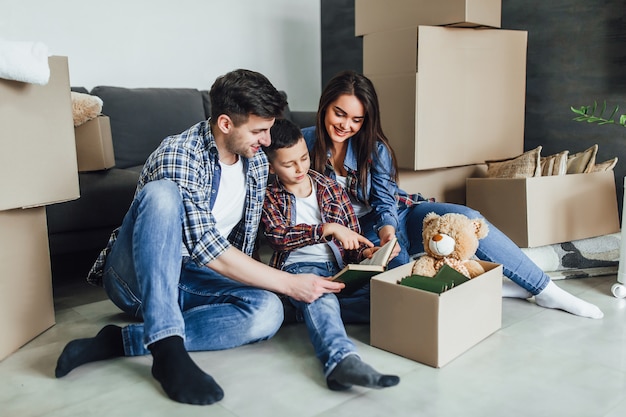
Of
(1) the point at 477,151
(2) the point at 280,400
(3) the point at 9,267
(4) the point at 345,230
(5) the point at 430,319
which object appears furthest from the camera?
(1) the point at 477,151

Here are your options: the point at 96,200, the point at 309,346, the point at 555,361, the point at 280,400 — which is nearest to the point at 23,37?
the point at 96,200

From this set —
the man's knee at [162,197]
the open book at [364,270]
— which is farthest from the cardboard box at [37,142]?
the open book at [364,270]

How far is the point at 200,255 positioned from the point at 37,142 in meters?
0.51

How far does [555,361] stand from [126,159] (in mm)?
1864

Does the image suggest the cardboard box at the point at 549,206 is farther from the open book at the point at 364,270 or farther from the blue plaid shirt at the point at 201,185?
the blue plaid shirt at the point at 201,185

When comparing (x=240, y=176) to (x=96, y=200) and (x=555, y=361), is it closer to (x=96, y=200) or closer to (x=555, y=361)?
(x=96, y=200)

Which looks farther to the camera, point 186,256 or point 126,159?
point 126,159

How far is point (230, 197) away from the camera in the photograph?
1.58 m

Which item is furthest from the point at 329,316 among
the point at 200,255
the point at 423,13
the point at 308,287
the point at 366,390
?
the point at 423,13

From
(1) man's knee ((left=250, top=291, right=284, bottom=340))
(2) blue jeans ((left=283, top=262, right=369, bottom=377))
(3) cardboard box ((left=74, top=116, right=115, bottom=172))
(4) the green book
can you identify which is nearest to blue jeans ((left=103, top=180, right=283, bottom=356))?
(1) man's knee ((left=250, top=291, right=284, bottom=340))

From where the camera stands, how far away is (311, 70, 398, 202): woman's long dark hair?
5.76ft

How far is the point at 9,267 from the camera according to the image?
149 cm

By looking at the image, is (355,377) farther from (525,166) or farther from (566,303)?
(525,166)

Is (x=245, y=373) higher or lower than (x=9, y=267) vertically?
lower
